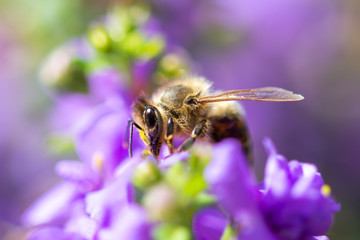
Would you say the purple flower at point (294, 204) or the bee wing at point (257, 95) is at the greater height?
the bee wing at point (257, 95)

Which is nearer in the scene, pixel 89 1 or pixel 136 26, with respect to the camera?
pixel 136 26

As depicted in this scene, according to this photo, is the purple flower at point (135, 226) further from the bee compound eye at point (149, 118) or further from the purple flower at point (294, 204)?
the bee compound eye at point (149, 118)

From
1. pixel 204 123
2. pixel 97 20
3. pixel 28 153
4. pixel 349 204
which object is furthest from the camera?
pixel 28 153

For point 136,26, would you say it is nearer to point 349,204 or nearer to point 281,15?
point 349,204

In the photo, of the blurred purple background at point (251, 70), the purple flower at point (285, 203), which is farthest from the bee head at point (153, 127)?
the blurred purple background at point (251, 70)

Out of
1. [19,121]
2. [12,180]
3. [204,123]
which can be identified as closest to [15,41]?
[19,121]

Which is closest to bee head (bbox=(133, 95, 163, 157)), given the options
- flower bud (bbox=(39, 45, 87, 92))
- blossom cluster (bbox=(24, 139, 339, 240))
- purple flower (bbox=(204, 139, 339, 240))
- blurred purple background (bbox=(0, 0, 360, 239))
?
blossom cluster (bbox=(24, 139, 339, 240))
